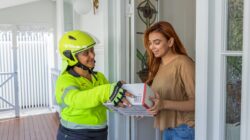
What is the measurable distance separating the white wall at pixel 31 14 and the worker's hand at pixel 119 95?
484 cm

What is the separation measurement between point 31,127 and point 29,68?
206 centimetres

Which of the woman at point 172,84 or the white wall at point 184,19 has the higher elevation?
the white wall at point 184,19

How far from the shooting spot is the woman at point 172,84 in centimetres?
163

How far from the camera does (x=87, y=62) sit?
182 centimetres

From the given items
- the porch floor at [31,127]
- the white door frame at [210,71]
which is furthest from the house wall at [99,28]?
the porch floor at [31,127]

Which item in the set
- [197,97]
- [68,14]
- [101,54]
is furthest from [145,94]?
[68,14]

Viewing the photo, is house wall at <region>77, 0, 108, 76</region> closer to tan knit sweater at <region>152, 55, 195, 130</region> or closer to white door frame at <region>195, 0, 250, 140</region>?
tan knit sweater at <region>152, 55, 195, 130</region>

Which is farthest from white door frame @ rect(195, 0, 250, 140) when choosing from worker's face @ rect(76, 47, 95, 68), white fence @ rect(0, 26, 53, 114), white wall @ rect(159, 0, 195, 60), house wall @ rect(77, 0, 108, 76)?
white fence @ rect(0, 26, 53, 114)

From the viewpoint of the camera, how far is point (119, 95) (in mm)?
1529

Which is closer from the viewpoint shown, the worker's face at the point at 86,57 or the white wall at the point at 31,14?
the worker's face at the point at 86,57

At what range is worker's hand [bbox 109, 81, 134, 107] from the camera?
1529 mm

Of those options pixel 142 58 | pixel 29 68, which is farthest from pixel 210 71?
pixel 29 68

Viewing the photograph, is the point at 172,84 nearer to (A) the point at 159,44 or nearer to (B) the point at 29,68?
(A) the point at 159,44

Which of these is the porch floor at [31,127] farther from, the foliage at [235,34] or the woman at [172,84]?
the foliage at [235,34]
